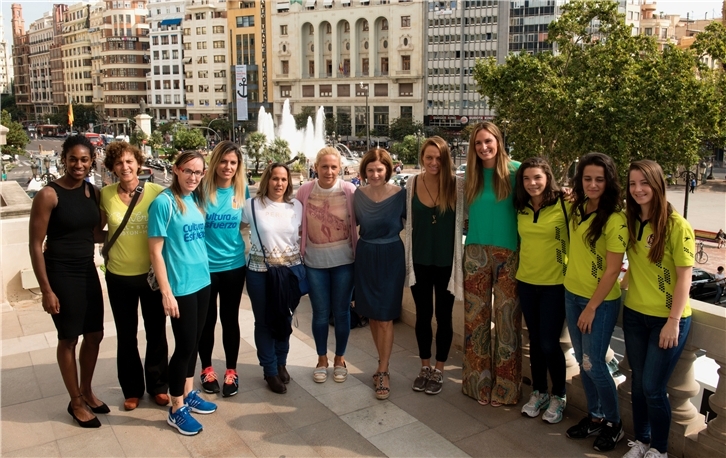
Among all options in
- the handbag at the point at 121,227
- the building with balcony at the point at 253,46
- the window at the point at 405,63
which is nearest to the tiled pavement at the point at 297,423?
the handbag at the point at 121,227

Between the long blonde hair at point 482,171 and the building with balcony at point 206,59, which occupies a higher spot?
the building with balcony at point 206,59

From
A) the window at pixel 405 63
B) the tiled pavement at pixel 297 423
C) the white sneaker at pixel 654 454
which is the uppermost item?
the window at pixel 405 63

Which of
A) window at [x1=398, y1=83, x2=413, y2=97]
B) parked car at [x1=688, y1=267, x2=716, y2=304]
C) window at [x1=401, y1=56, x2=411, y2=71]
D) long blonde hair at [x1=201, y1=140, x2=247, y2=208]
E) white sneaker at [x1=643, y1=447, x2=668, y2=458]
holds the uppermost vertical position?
window at [x1=401, y1=56, x2=411, y2=71]

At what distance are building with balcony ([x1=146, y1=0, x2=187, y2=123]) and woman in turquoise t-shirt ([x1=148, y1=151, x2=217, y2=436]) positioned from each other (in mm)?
93024

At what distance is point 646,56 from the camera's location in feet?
88.2

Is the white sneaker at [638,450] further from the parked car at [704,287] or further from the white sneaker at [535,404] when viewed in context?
the parked car at [704,287]

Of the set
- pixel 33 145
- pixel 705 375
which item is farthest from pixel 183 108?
pixel 705 375

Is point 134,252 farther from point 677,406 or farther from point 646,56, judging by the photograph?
point 646,56

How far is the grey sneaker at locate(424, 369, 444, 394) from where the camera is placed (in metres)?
4.60

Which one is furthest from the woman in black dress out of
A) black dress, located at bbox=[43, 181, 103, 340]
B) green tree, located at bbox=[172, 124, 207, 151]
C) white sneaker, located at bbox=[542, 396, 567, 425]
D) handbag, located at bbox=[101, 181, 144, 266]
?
green tree, located at bbox=[172, 124, 207, 151]

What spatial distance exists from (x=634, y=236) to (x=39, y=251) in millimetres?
3447

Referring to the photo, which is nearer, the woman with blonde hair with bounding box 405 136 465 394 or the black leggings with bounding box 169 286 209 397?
the black leggings with bounding box 169 286 209 397

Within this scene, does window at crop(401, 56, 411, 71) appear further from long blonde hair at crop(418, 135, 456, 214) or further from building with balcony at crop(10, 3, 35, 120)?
building with balcony at crop(10, 3, 35, 120)

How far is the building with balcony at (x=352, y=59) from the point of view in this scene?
7625 centimetres
